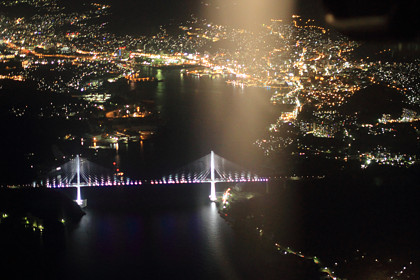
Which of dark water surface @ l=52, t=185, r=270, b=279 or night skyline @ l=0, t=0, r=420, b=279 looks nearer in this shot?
dark water surface @ l=52, t=185, r=270, b=279

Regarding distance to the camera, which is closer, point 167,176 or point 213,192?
point 213,192

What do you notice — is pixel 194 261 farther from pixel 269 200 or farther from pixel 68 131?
pixel 68 131

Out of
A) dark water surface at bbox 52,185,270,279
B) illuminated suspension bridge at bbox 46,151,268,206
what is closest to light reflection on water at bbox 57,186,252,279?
dark water surface at bbox 52,185,270,279

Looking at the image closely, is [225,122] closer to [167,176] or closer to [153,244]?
[167,176]

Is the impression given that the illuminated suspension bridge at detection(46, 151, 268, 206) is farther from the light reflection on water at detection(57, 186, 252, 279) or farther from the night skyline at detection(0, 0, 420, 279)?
the light reflection on water at detection(57, 186, 252, 279)

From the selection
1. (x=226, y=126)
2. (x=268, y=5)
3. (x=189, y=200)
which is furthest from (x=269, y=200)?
(x=268, y=5)

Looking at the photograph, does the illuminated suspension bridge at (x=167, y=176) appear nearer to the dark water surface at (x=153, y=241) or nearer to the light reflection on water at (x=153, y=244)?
the dark water surface at (x=153, y=241)

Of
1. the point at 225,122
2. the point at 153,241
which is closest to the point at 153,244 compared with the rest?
the point at 153,241

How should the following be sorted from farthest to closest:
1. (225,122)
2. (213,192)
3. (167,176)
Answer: (225,122) < (167,176) < (213,192)
